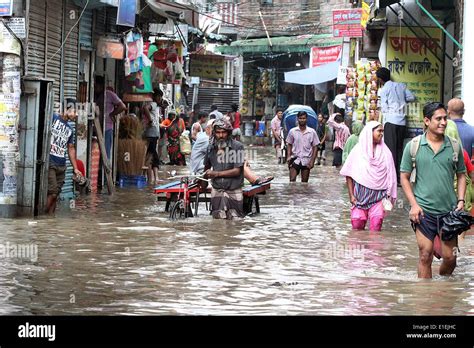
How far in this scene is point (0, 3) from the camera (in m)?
14.9

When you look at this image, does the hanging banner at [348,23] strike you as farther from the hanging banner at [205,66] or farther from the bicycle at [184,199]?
the bicycle at [184,199]

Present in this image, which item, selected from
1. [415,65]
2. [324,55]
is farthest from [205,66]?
[415,65]

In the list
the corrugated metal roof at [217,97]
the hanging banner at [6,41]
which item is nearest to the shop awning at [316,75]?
the corrugated metal roof at [217,97]

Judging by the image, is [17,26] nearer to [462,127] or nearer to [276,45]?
[462,127]

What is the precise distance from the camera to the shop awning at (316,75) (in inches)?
1706

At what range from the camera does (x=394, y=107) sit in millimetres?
22031

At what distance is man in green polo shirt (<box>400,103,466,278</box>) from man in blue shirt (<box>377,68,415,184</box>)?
12220 mm

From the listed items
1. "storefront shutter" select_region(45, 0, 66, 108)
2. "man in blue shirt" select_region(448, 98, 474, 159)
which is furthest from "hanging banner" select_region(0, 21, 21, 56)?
"man in blue shirt" select_region(448, 98, 474, 159)

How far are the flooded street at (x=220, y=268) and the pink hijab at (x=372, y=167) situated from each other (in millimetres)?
641

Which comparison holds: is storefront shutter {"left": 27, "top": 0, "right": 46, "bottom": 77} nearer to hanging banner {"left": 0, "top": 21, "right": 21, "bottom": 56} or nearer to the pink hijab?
hanging banner {"left": 0, "top": 21, "right": 21, "bottom": 56}

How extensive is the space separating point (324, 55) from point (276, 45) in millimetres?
6259
